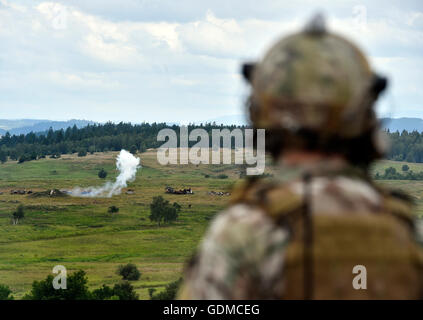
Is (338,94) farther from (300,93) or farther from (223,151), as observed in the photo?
(223,151)

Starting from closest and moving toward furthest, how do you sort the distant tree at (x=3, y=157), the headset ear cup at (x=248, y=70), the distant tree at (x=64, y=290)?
1. the headset ear cup at (x=248, y=70)
2. the distant tree at (x=64, y=290)
3. the distant tree at (x=3, y=157)

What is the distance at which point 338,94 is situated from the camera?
2.59 m

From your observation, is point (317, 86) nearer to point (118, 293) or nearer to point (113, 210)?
point (118, 293)

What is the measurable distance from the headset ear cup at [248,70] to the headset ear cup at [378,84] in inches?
20.0

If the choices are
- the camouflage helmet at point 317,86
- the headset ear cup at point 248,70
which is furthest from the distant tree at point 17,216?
the camouflage helmet at point 317,86

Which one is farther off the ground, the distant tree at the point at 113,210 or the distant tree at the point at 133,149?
the distant tree at the point at 133,149

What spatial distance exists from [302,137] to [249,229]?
16.8 inches

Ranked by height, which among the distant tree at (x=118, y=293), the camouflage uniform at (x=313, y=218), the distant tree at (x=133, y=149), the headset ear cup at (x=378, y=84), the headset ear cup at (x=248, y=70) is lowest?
the distant tree at (x=118, y=293)

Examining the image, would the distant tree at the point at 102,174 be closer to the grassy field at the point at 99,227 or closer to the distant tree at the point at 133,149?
the grassy field at the point at 99,227

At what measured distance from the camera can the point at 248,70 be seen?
296 centimetres

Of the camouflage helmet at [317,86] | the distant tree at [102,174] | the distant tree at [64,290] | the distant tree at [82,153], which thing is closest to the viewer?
the camouflage helmet at [317,86]

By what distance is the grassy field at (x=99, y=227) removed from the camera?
71.3 metres

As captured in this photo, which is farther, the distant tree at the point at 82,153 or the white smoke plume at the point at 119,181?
the distant tree at the point at 82,153
